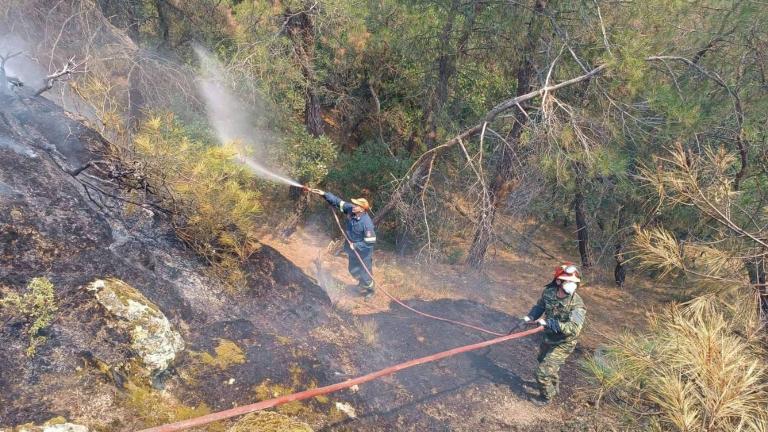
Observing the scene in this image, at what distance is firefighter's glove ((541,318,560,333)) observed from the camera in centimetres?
547

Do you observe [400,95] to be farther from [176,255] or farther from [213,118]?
[176,255]

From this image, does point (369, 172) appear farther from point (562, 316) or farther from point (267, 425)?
point (267, 425)

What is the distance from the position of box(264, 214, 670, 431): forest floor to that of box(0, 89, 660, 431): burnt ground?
0.03 meters

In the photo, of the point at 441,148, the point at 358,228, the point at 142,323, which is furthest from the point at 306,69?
the point at 142,323

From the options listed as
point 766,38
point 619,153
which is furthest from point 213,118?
point 766,38

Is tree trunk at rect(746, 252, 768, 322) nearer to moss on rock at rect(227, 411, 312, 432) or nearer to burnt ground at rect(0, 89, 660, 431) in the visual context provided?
burnt ground at rect(0, 89, 660, 431)

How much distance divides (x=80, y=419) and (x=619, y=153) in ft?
24.5

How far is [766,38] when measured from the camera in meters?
5.88

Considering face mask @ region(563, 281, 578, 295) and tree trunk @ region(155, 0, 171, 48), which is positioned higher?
tree trunk @ region(155, 0, 171, 48)

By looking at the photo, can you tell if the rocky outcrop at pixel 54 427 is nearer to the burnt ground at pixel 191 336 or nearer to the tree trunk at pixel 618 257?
the burnt ground at pixel 191 336

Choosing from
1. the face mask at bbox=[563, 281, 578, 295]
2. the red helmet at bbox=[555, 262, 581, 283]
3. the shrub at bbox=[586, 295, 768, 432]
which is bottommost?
the face mask at bbox=[563, 281, 578, 295]

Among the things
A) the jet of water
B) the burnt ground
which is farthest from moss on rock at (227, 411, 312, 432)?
the jet of water

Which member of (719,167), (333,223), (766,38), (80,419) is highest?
(766,38)

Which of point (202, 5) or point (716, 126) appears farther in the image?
point (202, 5)
